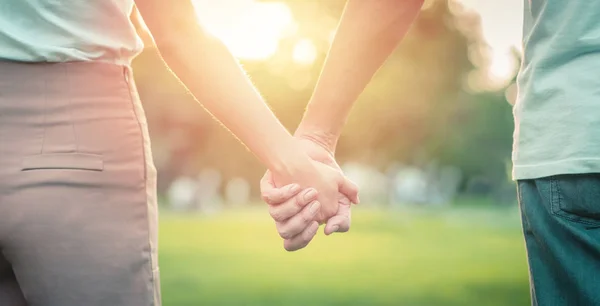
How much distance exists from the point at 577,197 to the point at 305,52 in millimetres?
25227

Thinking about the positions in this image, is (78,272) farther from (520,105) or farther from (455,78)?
(455,78)

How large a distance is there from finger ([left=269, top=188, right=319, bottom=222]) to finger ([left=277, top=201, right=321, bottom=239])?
0.6 inches

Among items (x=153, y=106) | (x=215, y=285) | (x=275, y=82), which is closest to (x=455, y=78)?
(x=275, y=82)

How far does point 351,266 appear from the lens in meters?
11.6

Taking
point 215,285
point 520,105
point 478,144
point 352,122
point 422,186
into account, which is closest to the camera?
point 520,105

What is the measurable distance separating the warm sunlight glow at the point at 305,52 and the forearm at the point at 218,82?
2402cm

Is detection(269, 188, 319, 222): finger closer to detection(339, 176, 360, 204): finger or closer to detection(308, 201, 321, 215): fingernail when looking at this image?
detection(308, 201, 321, 215): fingernail

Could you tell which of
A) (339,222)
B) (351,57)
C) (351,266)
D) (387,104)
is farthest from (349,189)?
(387,104)

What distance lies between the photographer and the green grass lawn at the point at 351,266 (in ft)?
27.7

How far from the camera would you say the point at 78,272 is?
5.37 feet

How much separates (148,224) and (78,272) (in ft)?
0.63

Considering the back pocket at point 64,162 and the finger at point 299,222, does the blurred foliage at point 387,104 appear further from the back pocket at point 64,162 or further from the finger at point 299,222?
the back pocket at point 64,162

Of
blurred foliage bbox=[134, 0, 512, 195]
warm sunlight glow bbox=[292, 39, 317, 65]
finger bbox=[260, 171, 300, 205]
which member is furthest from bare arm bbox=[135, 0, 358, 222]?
warm sunlight glow bbox=[292, 39, 317, 65]

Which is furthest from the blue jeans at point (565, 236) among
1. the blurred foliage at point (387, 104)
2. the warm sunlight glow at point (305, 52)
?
the warm sunlight glow at point (305, 52)
